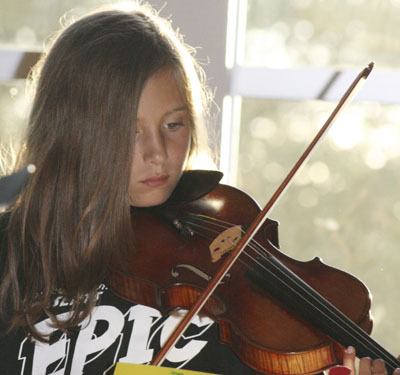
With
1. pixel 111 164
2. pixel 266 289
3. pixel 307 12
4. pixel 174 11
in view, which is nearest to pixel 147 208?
pixel 111 164

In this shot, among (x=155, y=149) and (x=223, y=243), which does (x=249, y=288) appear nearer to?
(x=223, y=243)

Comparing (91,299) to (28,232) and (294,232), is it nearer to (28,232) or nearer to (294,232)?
(28,232)

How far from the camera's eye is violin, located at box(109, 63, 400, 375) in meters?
1.18

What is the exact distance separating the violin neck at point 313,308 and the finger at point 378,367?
0.17 feet

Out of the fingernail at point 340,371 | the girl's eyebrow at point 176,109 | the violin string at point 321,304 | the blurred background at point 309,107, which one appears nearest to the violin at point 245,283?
the violin string at point 321,304

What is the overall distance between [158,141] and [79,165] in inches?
5.2

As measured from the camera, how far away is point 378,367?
107cm

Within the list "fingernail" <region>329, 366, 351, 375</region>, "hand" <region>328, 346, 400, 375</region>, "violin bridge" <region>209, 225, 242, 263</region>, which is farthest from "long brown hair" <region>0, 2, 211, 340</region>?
"fingernail" <region>329, 366, 351, 375</region>

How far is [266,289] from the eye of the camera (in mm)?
1265

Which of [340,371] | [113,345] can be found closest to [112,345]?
[113,345]

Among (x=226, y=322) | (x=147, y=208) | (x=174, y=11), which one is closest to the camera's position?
(x=226, y=322)

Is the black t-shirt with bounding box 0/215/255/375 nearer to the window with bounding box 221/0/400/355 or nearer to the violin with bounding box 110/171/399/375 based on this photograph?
the violin with bounding box 110/171/399/375

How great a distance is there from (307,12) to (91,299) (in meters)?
0.83

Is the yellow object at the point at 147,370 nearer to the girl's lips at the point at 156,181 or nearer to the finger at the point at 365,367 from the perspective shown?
the finger at the point at 365,367
